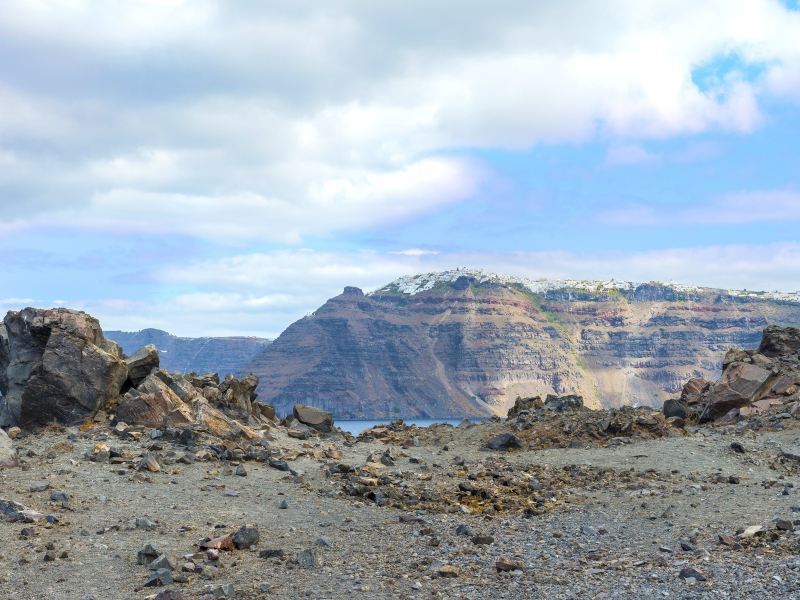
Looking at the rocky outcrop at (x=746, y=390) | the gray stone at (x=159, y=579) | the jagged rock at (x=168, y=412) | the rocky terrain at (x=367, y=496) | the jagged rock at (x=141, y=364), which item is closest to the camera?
the gray stone at (x=159, y=579)

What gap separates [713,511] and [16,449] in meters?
20.7

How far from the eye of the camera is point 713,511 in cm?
2088

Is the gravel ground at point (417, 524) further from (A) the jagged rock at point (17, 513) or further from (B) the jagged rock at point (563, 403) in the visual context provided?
(B) the jagged rock at point (563, 403)

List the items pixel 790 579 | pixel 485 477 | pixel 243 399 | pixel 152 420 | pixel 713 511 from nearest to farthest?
1. pixel 790 579
2. pixel 713 511
3. pixel 485 477
4. pixel 152 420
5. pixel 243 399

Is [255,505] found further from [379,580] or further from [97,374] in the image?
[97,374]

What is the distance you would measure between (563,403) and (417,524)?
77.8ft

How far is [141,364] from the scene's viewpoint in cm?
3484

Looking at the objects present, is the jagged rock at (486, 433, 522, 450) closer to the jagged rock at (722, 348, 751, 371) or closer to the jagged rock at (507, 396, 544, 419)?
the jagged rock at (507, 396, 544, 419)

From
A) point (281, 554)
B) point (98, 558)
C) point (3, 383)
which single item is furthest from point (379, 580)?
point (3, 383)

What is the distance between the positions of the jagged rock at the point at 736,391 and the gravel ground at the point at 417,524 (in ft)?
30.5

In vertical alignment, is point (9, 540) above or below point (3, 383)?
below

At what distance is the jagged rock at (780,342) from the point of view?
4616 cm

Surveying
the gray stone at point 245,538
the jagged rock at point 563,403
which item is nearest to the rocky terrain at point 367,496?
the gray stone at point 245,538

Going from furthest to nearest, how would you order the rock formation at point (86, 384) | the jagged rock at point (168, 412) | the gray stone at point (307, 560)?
1. the rock formation at point (86, 384)
2. the jagged rock at point (168, 412)
3. the gray stone at point (307, 560)
